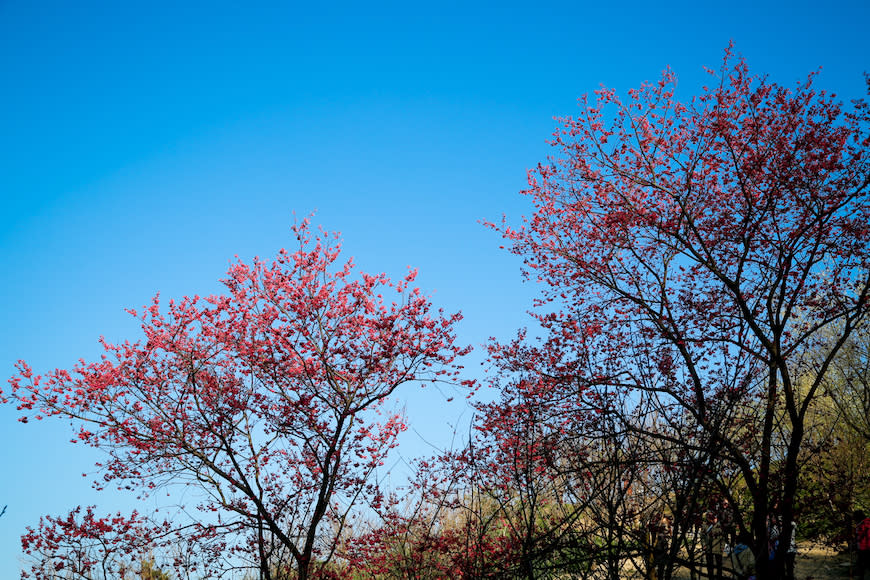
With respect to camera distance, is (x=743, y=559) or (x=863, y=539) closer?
(x=863, y=539)

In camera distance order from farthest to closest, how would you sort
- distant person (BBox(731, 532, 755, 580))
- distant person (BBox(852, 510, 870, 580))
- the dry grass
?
1. the dry grass
2. distant person (BBox(852, 510, 870, 580))
3. distant person (BBox(731, 532, 755, 580))

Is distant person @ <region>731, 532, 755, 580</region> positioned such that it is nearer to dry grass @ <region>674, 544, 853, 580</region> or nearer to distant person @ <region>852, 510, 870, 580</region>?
dry grass @ <region>674, 544, 853, 580</region>

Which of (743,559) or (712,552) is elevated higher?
(712,552)

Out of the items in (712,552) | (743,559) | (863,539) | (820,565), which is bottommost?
(820,565)

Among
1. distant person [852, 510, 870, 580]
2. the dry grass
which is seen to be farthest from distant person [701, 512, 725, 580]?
the dry grass

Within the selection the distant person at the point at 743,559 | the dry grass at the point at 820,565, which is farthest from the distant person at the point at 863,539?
the dry grass at the point at 820,565

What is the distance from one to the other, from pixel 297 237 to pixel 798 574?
11.1 m

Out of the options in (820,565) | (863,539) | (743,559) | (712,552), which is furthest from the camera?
(820,565)

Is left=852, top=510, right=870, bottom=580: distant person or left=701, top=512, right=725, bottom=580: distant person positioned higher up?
left=701, top=512, right=725, bottom=580: distant person

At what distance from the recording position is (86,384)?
8.89 metres

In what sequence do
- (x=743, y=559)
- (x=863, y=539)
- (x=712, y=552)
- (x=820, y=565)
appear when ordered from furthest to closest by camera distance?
(x=820, y=565)
(x=743, y=559)
(x=863, y=539)
(x=712, y=552)

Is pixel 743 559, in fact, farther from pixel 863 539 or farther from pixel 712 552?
pixel 712 552

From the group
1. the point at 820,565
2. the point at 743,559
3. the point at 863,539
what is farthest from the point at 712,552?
the point at 820,565

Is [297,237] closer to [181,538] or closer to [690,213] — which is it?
[181,538]
